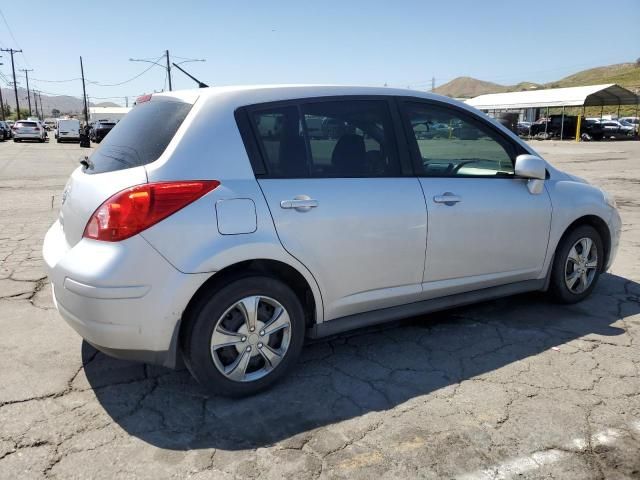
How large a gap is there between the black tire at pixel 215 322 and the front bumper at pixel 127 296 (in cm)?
9

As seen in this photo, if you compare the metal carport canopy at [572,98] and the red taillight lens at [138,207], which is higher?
the metal carport canopy at [572,98]

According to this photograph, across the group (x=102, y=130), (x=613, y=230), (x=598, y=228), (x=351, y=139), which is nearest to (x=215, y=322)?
(x=351, y=139)

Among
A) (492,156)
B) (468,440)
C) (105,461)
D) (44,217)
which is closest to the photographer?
(105,461)

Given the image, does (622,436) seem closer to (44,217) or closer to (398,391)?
(398,391)

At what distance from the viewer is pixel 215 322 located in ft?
9.23

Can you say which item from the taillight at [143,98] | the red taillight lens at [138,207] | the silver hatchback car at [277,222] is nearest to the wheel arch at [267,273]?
the silver hatchback car at [277,222]

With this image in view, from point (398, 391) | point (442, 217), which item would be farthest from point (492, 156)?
point (398, 391)

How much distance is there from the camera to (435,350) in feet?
12.0

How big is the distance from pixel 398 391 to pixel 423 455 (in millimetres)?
602

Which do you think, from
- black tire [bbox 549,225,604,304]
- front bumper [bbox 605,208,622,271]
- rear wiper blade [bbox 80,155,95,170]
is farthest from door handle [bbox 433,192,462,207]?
rear wiper blade [bbox 80,155,95,170]

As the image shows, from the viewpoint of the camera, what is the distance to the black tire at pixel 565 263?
427 centimetres

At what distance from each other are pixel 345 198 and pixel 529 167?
1521 mm

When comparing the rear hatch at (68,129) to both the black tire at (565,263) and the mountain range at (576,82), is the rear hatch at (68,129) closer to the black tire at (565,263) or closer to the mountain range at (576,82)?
the mountain range at (576,82)

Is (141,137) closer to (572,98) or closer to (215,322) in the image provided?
(215,322)
